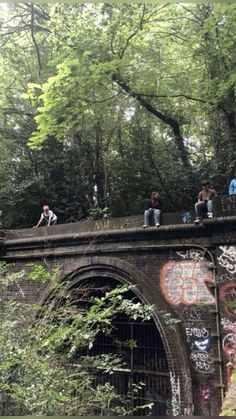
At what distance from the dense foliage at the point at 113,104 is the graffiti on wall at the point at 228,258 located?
3.54 meters

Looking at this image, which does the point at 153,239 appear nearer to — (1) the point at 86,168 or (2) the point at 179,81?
(2) the point at 179,81

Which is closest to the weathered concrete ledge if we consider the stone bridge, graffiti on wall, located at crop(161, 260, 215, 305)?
the stone bridge

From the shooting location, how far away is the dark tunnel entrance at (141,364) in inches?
348

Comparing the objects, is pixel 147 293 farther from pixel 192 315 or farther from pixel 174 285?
pixel 192 315

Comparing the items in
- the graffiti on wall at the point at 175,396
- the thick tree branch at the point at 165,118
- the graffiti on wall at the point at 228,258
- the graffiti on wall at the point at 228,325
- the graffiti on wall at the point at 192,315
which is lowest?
the graffiti on wall at the point at 175,396

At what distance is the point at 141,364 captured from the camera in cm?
927

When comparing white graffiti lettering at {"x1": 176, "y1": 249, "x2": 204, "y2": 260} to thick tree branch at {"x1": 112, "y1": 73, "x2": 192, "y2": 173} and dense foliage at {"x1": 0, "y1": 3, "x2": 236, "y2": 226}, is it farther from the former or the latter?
thick tree branch at {"x1": 112, "y1": 73, "x2": 192, "y2": 173}

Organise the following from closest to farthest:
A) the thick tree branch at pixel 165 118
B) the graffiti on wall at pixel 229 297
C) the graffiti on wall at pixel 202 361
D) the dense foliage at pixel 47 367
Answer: the dense foliage at pixel 47 367
the graffiti on wall at pixel 229 297
the graffiti on wall at pixel 202 361
the thick tree branch at pixel 165 118

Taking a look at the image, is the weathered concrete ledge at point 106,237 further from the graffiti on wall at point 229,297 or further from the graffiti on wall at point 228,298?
the graffiti on wall at point 229,297

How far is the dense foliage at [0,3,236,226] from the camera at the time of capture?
352 inches

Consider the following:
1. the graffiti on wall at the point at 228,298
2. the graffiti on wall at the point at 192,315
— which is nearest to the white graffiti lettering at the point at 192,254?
the graffiti on wall at the point at 228,298

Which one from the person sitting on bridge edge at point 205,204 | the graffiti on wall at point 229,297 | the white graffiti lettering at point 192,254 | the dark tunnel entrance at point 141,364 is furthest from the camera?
the dark tunnel entrance at point 141,364

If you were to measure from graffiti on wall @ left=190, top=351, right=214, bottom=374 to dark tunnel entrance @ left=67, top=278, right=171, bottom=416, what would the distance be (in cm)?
134

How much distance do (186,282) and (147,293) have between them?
0.90 m
